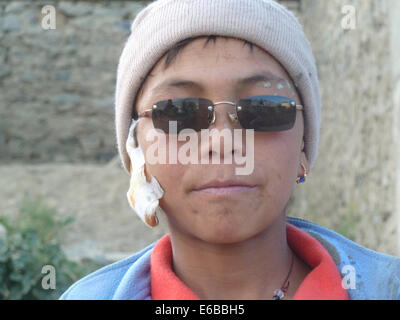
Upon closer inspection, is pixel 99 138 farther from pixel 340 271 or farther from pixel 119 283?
pixel 340 271

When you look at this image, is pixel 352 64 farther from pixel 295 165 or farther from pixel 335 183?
pixel 295 165

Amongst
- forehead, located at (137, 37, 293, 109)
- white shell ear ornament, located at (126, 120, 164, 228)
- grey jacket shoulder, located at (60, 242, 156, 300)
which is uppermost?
forehead, located at (137, 37, 293, 109)

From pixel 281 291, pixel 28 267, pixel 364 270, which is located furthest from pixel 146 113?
pixel 28 267

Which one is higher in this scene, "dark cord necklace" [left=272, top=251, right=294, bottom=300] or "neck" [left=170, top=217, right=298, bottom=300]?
"neck" [left=170, top=217, right=298, bottom=300]

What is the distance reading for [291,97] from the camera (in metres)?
1.44

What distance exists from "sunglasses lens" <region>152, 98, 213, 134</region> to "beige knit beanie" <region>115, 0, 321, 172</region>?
164 millimetres

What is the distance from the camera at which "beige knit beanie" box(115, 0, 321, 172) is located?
1.37m

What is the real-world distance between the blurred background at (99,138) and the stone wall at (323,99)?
0.01 m

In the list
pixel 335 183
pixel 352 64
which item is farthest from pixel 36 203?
pixel 352 64

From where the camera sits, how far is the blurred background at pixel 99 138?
328 cm

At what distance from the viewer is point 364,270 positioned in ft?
4.81

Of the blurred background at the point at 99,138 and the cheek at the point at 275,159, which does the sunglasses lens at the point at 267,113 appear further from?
the blurred background at the point at 99,138

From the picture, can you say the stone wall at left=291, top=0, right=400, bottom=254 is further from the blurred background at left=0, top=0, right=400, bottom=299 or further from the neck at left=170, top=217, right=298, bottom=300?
the neck at left=170, top=217, right=298, bottom=300

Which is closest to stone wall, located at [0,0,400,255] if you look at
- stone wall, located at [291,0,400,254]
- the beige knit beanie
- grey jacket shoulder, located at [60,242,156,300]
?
stone wall, located at [291,0,400,254]
